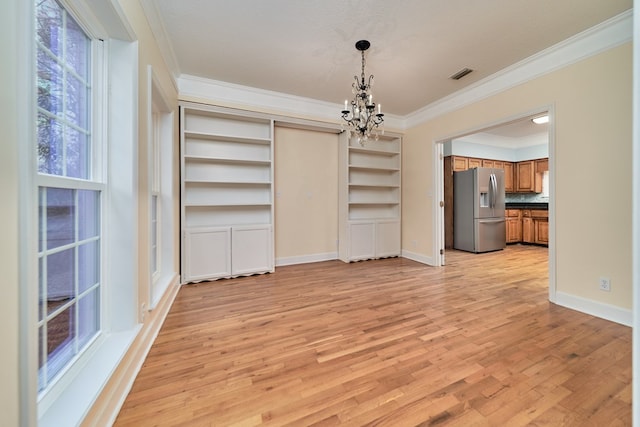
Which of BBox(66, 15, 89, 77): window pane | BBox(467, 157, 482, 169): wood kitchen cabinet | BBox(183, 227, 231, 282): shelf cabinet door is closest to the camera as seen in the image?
BBox(66, 15, 89, 77): window pane

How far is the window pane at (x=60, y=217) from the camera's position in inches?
43.0

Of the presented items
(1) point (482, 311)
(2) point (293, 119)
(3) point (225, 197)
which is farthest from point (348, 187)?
(1) point (482, 311)

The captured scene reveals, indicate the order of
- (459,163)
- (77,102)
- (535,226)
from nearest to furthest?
1. (77,102)
2. (459,163)
3. (535,226)

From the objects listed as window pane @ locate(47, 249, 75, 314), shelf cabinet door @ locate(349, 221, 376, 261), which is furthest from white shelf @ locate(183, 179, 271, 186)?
window pane @ locate(47, 249, 75, 314)

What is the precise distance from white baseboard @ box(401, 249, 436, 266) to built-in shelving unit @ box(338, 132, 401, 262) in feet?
0.43

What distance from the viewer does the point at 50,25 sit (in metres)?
1.10

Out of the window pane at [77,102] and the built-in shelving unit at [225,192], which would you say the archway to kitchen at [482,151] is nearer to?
the built-in shelving unit at [225,192]

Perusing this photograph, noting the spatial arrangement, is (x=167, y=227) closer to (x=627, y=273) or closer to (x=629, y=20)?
(x=627, y=273)

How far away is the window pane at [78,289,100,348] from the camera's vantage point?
4.32ft

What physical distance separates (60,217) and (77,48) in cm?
91

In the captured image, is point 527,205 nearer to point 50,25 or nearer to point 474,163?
point 474,163

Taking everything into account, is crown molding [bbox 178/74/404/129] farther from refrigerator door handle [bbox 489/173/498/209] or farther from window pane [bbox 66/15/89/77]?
refrigerator door handle [bbox 489/173/498/209]

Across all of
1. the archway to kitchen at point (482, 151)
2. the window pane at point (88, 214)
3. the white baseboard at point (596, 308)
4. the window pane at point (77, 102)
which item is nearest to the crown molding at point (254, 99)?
the archway to kitchen at point (482, 151)

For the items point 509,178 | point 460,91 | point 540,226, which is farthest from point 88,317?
point 509,178
